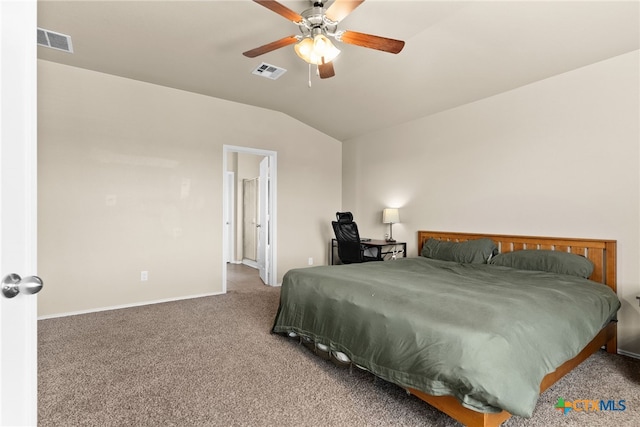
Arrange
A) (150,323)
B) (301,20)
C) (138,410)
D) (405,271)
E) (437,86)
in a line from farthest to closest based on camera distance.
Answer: (437,86)
(150,323)
(405,271)
(301,20)
(138,410)

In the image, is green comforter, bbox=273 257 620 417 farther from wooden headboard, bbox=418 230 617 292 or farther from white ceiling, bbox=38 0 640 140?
white ceiling, bbox=38 0 640 140

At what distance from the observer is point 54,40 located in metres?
3.14

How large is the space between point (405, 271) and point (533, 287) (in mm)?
997

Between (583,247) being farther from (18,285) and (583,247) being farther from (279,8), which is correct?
(18,285)

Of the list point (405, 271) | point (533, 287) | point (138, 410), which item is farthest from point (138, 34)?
point (533, 287)

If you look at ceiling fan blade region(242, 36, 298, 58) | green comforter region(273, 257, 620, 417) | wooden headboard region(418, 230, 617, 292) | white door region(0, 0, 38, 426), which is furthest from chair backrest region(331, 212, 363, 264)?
white door region(0, 0, 38, 426)

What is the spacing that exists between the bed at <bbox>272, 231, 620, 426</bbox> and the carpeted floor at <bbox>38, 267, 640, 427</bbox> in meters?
0.17

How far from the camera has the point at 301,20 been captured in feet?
7.30

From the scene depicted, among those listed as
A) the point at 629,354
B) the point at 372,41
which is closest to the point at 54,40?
the point at 372,41

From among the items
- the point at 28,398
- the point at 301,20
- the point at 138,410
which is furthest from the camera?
the point at 301,20

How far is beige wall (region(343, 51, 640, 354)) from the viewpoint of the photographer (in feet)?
9.11

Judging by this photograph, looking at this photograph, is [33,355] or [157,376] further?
[157,376]

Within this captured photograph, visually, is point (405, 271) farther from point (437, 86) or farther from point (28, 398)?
point (28, 398)

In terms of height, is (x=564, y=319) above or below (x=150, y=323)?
above
